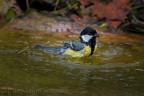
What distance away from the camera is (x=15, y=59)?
21.5ft

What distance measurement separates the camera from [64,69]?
242 inches

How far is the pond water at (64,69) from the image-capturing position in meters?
5.02

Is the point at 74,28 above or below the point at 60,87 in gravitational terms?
below

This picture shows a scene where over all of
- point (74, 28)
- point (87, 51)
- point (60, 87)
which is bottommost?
point (74, 28)

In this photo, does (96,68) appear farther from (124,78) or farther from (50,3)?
(50,3)

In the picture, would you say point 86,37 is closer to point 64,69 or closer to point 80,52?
point 80,52

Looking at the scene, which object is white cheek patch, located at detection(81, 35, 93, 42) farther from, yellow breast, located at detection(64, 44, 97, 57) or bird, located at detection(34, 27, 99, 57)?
yellow breast, located at detection(64, 44, 97, 57)

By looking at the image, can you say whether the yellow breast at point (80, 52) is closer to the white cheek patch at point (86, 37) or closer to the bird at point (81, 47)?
the bird at point (81, 47)

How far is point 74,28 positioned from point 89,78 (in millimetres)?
3249

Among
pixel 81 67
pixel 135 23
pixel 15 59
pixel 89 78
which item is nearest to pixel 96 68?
pixel 81 67

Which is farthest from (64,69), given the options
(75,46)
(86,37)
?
(86,37)

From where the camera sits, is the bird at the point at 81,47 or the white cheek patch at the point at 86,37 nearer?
the bird at the point at 81,47

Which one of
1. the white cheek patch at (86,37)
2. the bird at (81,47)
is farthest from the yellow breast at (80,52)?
the white cheek patch at (86,37)

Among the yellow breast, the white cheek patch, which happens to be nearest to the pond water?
the yellow breast
